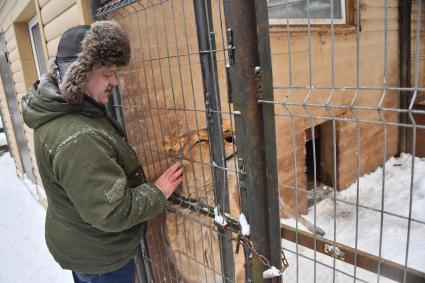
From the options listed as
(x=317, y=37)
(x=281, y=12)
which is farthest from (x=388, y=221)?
(x=281, y=12)

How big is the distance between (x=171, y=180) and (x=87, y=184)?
0.45 meters

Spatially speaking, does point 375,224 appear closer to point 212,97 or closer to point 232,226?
point 232,226

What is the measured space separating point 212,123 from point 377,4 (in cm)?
473

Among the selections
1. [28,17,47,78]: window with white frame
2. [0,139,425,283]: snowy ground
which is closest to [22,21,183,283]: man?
[0,139,425,283]: snowy ground

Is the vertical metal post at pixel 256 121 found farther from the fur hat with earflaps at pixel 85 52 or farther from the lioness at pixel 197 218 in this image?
the fur hat with earflaps at pixel 85 52

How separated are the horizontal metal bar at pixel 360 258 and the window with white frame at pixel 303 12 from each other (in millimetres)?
2855

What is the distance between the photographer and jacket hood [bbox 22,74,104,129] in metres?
1.54

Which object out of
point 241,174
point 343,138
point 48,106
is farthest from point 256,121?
point 343,138

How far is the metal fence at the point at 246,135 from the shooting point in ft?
3.60

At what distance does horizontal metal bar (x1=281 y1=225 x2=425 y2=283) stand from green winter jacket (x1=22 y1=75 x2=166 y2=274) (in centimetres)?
67

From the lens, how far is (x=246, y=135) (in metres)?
1.18

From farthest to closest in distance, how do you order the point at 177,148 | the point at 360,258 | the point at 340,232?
the point at 340,232
the point at 177,148
the point at 360,258

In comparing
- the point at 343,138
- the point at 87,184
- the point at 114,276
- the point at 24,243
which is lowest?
the point at 24,243

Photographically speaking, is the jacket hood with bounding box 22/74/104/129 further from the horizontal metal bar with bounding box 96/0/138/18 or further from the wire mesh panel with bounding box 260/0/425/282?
the wire mesh panel with bounding box 260/0/425/282
